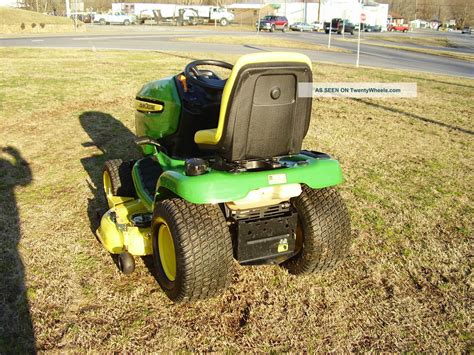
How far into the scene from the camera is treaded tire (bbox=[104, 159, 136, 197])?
12.4 ft

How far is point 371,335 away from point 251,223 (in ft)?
3.09

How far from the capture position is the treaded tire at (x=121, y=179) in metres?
3.77

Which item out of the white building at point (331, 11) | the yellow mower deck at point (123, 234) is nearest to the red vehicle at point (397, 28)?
the white building at point (331, 11)

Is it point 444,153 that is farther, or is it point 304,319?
point 444,153

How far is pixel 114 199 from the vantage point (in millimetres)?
3672

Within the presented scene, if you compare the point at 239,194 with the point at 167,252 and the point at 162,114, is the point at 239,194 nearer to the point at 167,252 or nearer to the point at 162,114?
the point at 167,252

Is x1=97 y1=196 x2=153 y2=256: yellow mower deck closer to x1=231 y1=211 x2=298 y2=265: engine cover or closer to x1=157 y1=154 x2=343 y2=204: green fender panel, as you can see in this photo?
x1=157 y1=154 x2=343 y2=204: green fender panel

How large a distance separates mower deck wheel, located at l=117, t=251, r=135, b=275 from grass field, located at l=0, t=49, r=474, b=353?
0.26 ft

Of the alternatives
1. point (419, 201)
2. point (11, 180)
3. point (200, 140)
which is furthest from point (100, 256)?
point (419, 201)

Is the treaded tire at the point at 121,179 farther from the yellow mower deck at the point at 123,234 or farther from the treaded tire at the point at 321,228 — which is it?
the treaded tire at the point at 321,228

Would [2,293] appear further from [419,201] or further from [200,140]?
[419,201]

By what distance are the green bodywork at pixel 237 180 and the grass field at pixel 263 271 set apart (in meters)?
0.75

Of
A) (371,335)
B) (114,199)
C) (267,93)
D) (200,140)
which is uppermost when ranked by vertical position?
(267,93)

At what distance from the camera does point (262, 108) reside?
2.52 meters
